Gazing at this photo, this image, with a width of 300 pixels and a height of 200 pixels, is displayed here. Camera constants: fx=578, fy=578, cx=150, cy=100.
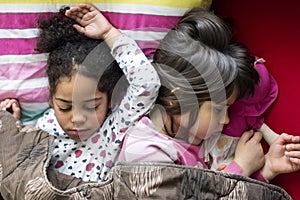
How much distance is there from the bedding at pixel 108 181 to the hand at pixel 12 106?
0.03m

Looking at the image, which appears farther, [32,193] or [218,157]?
[218,157]

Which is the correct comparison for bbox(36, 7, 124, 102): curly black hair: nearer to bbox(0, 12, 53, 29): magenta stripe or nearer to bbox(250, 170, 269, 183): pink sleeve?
bbox(0, 12, 53, 29): magenta stripe

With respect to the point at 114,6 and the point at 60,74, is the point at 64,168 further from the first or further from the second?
the point at 114,6

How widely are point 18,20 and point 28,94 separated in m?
0.16

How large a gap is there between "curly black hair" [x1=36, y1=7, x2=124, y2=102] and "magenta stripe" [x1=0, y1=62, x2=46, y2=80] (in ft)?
0.14

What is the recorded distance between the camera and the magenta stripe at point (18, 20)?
1.23 metres

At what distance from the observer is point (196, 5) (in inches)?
48.3

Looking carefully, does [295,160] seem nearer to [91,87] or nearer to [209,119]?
[209,119]

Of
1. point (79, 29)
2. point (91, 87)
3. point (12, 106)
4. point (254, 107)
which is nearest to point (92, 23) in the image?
point (79, 29)

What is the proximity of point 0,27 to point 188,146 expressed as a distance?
0.47 metres

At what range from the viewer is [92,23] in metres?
1.21

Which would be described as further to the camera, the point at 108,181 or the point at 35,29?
the point at 35,29

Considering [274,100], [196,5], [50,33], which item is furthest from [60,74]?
[274,100]

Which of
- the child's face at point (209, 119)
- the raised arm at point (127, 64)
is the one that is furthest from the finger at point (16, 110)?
the child's face at point (209, 119)
